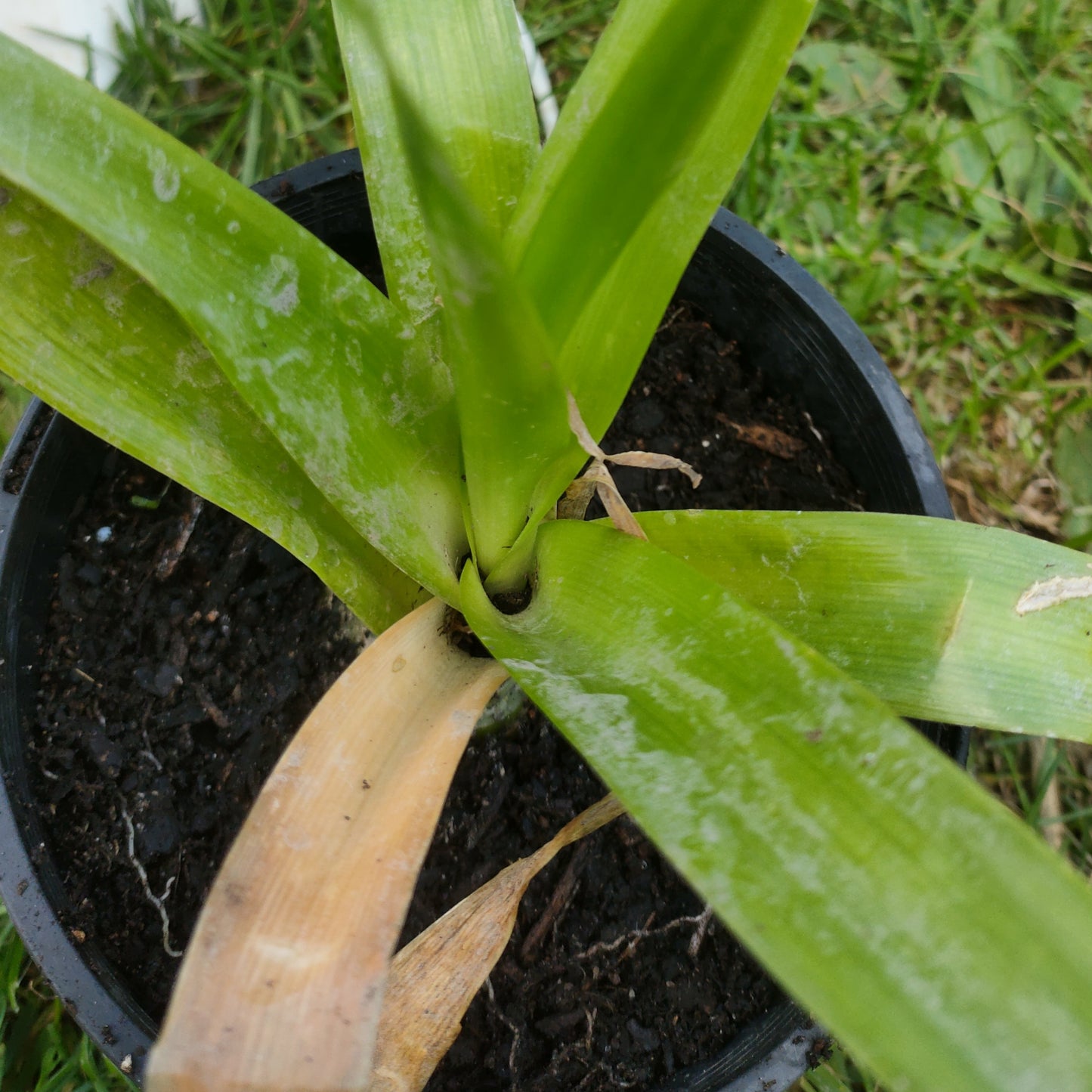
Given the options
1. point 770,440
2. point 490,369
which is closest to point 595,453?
point 490,369

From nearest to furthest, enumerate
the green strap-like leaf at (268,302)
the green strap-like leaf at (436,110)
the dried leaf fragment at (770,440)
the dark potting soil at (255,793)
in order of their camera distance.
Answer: the green strap-like leaf at (268,302) → the green strap-like leaf at (436,110) → the dark potting soil at (255,793) → the dried leaf fragment at (770,440)

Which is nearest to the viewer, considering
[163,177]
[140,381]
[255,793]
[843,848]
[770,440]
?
[843,848]

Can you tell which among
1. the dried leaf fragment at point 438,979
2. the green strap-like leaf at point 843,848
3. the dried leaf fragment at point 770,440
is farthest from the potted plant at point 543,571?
the dried leaf fragment at point 770,440

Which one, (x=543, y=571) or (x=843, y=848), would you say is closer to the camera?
(x=843, y=848)

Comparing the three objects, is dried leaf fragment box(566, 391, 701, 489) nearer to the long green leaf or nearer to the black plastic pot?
the long green leaf

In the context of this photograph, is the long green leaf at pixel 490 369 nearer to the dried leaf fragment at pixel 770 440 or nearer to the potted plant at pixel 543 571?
the potted plant at pixel 543 571

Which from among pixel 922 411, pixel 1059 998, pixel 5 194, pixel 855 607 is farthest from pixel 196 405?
pixel 922 411

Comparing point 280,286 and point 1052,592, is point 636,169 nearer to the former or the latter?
point 280,286
